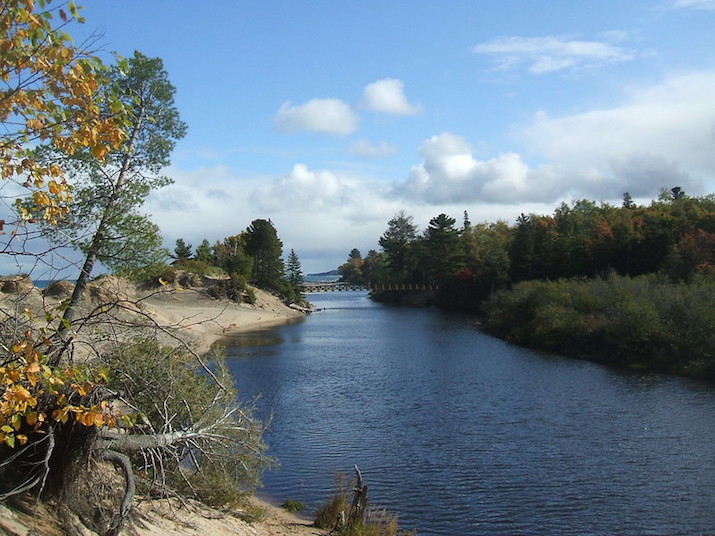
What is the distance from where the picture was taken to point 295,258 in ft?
393

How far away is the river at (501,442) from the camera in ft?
52.7

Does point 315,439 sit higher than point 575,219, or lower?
lower

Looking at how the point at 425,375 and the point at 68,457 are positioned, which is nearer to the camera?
the point at 68,457

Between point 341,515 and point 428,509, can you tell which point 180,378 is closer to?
point 341,515

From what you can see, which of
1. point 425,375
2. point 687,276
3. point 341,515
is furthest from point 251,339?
point 341,515

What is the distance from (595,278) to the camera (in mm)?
65062

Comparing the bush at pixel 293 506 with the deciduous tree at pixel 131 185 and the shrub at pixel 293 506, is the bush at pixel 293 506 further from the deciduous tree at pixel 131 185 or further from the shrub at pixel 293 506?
the deciduous tree at pixel 131 185

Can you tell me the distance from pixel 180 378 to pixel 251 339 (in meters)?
49.2

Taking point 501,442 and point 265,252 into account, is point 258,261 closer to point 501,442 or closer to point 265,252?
point 265,252

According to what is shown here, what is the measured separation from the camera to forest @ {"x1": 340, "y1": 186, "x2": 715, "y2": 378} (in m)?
38.8

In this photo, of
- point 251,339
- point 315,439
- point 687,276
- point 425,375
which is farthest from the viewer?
point 251,339

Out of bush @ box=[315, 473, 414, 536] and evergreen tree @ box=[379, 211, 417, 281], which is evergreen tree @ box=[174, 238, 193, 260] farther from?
bush @ box=[315, 473, 414, 536]

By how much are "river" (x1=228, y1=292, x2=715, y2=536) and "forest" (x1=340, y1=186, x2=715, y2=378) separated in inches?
164

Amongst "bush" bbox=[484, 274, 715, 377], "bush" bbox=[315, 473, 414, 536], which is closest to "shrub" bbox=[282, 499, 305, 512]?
"bush" bbox=[315, 473, 414, 536]
